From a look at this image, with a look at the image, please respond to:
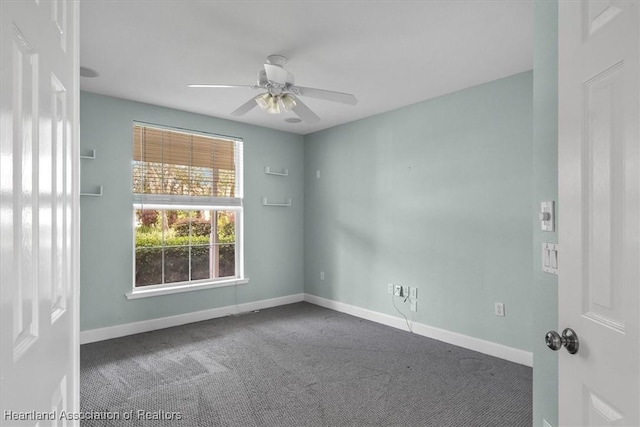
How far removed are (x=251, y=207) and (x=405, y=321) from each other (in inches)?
94.8

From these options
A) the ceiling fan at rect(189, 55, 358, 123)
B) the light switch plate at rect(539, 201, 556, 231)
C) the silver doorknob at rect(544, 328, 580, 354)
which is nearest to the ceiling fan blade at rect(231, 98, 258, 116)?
the ceiling fan at rect(189, 55, 358, 123)

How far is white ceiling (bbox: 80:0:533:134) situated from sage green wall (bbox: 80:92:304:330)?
1.32 ft

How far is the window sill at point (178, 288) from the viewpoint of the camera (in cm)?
398

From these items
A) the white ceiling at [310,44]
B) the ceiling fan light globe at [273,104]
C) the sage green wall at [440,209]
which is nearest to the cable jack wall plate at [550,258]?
the white ceiling at [310,44]

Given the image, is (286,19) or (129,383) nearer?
(286,19)

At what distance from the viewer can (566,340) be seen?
1.01 metres

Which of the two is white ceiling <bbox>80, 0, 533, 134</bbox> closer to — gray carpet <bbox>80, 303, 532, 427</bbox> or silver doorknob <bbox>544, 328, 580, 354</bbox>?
silver doorknob <bbox>544, 328, 580, 354</bbox>

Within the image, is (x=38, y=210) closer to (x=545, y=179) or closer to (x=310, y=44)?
(x=545, y=179)

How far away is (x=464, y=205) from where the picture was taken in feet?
11.9

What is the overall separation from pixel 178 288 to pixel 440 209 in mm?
3059

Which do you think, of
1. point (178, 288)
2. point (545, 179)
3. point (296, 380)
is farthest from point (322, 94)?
point (178, 288)

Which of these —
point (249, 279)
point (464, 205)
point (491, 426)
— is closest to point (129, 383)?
point (249, 279)

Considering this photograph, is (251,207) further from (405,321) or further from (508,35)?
(508,35)

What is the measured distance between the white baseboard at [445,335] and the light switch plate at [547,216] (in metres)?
2.00
